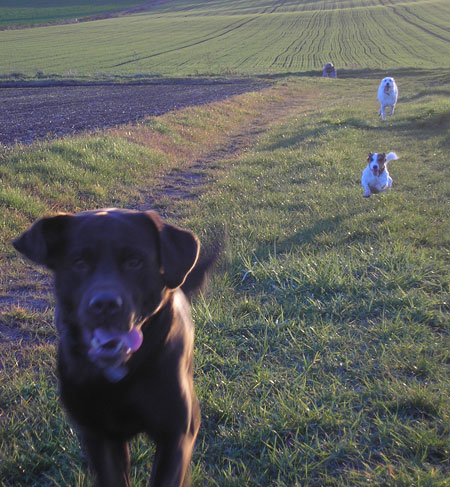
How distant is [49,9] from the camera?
277 ft

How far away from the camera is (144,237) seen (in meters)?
2.18

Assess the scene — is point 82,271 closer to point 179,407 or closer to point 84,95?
point 179,407

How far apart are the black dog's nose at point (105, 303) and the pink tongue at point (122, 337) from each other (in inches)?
3.1

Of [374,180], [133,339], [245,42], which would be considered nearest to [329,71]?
[245,42]

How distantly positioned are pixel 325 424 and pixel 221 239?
97.6 inches

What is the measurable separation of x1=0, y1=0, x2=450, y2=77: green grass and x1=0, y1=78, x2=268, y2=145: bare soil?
8.56m

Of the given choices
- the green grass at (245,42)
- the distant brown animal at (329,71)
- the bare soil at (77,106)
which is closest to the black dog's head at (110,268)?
the bare soil at (77,106)

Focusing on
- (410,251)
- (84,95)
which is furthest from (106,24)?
(410,251)

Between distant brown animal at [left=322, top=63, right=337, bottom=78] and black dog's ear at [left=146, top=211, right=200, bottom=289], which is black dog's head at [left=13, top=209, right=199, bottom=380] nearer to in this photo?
black dog's ear at [left=146, top=211, right=200, bottom=289]

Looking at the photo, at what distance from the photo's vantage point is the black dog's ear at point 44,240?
81.4 inches

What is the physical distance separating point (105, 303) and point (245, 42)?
5750cm

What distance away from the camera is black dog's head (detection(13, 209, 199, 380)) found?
188 cm

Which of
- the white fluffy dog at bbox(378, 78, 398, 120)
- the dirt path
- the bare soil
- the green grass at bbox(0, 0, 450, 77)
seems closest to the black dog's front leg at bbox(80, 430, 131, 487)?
the dirt path

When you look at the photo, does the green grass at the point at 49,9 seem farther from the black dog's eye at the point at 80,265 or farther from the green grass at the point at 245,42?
the black dog's eye at the point at 80,265
